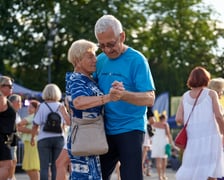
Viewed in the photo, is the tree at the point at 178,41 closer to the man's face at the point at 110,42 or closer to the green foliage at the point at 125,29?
the green foliage at the point at 125,29

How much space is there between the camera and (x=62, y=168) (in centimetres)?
817

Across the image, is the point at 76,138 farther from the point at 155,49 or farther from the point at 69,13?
the point at 155,49

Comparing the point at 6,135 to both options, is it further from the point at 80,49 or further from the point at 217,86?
the point at 80,49

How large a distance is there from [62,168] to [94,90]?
57.1 inches

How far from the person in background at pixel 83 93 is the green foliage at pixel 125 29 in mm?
32073

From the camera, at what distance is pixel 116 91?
654 cm

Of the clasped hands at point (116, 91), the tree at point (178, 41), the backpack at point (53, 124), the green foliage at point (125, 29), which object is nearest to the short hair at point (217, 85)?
the backpack at point (53, 124)

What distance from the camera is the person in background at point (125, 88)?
22.6 ft

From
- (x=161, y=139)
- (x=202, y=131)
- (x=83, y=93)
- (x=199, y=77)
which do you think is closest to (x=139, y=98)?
(x=83, y=93)

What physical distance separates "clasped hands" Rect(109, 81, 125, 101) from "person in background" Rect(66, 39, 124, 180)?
11.1 inches

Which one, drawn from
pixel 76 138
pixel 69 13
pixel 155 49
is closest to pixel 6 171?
pixel 76 138

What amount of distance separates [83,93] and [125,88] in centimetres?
35

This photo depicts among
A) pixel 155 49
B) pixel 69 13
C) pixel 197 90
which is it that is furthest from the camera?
pixel 155 49

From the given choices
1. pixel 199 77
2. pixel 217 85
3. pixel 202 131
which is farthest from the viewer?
pixel 217 85
